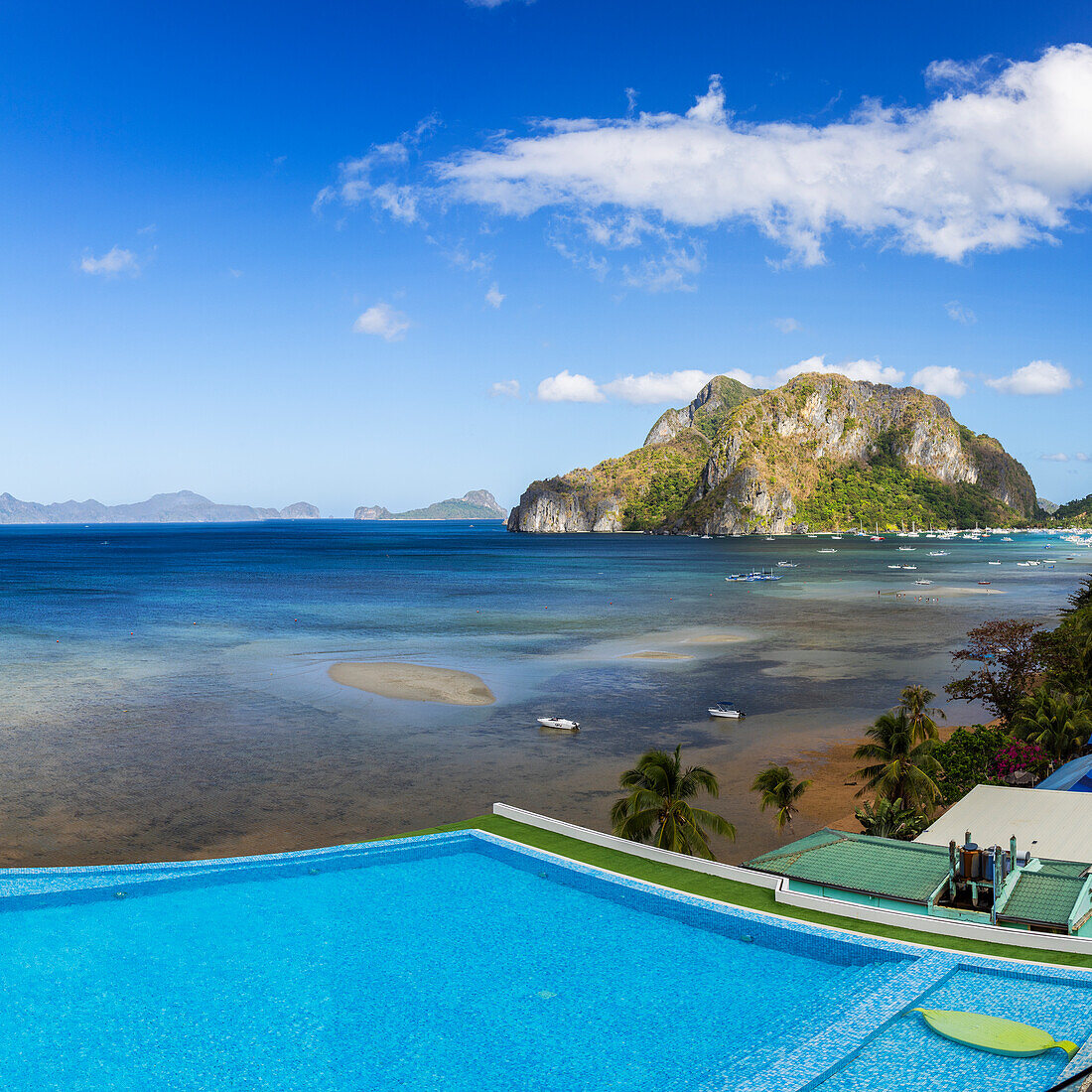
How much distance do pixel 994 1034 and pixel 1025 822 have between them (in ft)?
36.8

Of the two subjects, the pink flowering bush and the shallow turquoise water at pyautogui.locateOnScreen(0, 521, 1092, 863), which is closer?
the pink flowering bush

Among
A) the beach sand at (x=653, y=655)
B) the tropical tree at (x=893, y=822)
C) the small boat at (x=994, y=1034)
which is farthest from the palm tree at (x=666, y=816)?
the beach sand at (x=653, y=655)

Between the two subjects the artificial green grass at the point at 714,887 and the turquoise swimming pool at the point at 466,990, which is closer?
the turquoise swimming pool at the point at 466,990

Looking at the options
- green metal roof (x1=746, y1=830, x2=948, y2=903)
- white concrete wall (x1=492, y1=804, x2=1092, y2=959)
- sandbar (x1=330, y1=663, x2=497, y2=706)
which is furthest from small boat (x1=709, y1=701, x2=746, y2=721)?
white concrete wall (x1=492, y1=804, x2=1092, y2=959)

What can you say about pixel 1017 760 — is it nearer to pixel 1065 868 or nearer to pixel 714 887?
pixel 1065 868

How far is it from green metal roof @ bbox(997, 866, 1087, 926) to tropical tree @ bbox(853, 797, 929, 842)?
5.52m

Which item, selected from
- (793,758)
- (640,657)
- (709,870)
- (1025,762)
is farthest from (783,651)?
(709,870)

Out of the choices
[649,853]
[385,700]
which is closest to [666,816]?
[649,853]

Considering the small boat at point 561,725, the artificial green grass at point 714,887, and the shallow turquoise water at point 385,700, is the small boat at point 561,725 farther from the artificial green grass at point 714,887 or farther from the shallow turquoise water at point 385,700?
the artificial green grass at point 714,887

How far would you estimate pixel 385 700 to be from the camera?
45375 millimetres

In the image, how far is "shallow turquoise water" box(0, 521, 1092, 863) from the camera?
29.1 m

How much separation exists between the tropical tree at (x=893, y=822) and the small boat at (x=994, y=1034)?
10595 mm

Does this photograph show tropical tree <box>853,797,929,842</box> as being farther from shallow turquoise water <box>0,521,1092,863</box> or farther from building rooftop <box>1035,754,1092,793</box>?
shallow turquoise water <box>0,521,1092,863</box>

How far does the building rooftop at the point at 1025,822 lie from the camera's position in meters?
18.4
